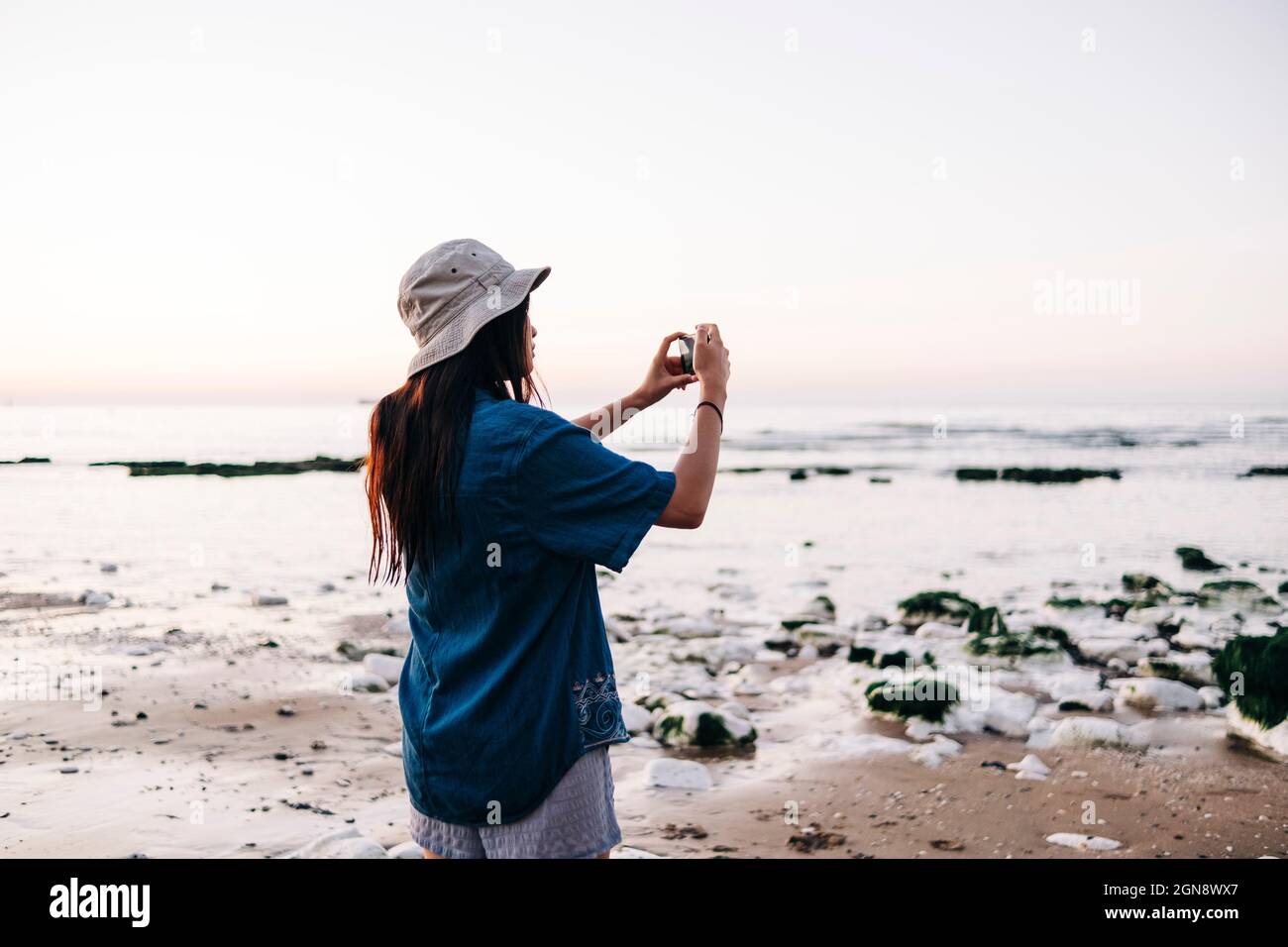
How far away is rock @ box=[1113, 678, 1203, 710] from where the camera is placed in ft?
20.5

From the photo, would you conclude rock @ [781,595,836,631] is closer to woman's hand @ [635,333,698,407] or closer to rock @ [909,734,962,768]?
rock @ [909,734,962,768]

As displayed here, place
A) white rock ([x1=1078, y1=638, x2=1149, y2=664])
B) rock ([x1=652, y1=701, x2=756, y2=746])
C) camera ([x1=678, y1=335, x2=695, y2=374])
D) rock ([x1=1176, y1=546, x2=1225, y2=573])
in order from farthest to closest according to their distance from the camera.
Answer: rock ([x1=1176, y1=546, x2=1225, y2=573]), white rock ([x1=1078, y1=638, x2=1149, y2=664]), rock ([x1=652, y1=701, x2=756, y2=746]), camera ([x1=678, y1=335, x2=695, y2=374])

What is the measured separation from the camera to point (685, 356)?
8.59ft

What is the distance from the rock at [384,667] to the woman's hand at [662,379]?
4758 millimetres

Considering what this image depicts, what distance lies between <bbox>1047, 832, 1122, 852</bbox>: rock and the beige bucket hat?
11.8 ft

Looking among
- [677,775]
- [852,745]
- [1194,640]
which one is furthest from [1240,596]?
[677,775]

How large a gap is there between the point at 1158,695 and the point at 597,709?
215 inches

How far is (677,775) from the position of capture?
200 inches

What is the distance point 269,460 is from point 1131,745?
32140 millimetres


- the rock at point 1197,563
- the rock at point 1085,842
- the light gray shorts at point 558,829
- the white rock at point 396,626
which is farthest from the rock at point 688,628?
the rock at point 1197,563

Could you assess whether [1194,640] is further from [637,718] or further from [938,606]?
[637,718]

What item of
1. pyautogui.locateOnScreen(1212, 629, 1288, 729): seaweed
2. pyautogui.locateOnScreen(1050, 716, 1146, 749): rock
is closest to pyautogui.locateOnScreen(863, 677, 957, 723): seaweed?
pyautogui.locateOnScreen(1050, 716, 1146, 749): rock
